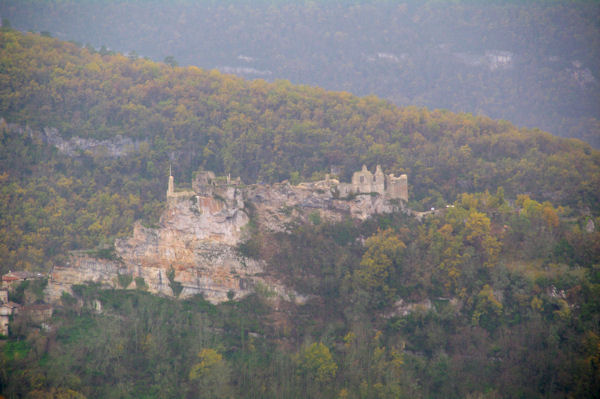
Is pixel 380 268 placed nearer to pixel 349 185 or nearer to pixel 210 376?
pixel 349 185

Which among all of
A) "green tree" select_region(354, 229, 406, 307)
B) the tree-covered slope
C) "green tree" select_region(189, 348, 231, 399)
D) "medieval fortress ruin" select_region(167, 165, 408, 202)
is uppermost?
the tree-covered slope

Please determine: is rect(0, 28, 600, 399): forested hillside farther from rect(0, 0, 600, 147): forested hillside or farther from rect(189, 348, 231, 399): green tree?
rect(0, 0, 600, 147): forested hillside

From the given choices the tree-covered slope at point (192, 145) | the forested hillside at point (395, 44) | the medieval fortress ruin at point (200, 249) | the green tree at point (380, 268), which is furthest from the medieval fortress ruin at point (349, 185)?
the forested hillside at point (395, 44)

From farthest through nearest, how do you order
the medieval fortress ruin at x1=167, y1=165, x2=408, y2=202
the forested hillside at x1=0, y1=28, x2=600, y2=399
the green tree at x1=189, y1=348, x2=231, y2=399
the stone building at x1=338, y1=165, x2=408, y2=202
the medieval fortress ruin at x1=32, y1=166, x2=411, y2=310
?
the stone building at x1=338, y1=165, x2=408, y2=202 → the medieval fortress ruin at x1=167, y1=165, x2=408, y2=202 → the medieval fortress ruin at x1=32, y1=166, x2=411, y2=310 → the forested hillside at x1=0, y1=28, x2=600, y2=399 → the green tree at x1=189, y1=348, x2=231, y2=399

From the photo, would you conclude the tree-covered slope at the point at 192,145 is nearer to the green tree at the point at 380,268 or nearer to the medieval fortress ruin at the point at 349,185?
the medieval fortress ruin at the point at 349,185

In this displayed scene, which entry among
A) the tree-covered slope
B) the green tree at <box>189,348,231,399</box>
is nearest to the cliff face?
the green tree at <box>189,348,231,399</box>

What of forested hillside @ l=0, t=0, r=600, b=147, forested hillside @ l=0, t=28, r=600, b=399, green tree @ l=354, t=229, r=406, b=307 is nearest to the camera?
forested hillside @ l=0, t=28, r=600, b=399

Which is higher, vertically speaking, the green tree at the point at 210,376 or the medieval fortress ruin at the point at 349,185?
the medieval fortress ruin at the point at 349,185

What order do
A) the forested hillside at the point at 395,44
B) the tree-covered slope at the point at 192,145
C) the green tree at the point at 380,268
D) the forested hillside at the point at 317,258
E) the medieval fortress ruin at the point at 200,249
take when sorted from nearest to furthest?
the forested hillside at the point at 317,258 → the medieval fortress ruin at the point at 200,249 → the green tree at the point at 380,268 → the tree-covered slope at the point at 192,145 → the forested hillside at the point at 395,44
